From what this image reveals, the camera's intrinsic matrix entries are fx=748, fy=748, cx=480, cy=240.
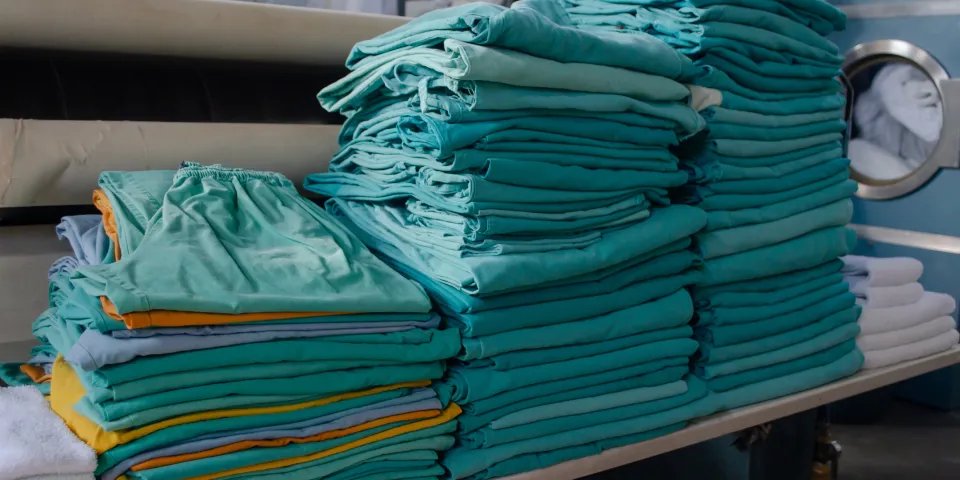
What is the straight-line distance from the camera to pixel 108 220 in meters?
0.94

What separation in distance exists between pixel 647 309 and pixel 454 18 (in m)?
0.49

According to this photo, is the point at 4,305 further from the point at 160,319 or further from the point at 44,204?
the point at 160,319

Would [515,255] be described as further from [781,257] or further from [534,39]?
[781,257]

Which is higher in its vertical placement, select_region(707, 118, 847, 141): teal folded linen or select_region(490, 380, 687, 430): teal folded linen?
select_region(707, 118, 847, 141): teal folded linen

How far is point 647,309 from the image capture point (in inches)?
42.4

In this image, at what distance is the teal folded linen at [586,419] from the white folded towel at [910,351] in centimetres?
48

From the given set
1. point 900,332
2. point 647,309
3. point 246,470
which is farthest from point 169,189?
point 900,332

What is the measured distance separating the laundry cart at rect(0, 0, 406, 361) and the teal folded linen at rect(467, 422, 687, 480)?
633 millimetres

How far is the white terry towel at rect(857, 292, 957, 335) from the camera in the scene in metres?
1.46

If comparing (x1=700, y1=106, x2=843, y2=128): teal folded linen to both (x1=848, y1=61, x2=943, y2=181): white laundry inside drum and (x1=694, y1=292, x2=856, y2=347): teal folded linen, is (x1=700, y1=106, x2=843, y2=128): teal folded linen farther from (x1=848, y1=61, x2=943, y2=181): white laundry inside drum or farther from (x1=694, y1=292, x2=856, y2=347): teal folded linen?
(x1=848, y1=61, x2=943, y2=181): white laundry inside drum

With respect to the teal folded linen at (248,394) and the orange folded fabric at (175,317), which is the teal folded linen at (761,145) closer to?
the teal folded linen at (248,394)

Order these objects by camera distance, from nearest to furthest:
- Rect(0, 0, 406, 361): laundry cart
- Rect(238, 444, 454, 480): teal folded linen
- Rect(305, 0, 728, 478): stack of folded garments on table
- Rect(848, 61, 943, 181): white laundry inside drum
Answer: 1. Rect(238, 444, 454, 480): teal folded linen
2. Rect(305, 0, 728, 478): stack of folded garments on table
3. Rect(0, 0, 406, 361): laundry cart
4. Rect(848, 61, 943, 181): white laundry inside drum

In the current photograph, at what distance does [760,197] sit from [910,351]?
1.81 feet

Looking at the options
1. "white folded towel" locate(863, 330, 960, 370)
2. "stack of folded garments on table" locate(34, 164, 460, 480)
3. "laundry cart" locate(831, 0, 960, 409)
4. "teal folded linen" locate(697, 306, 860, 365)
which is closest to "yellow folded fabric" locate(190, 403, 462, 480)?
"stack of folded garments on table" locate(34, 164, 460, 480)
